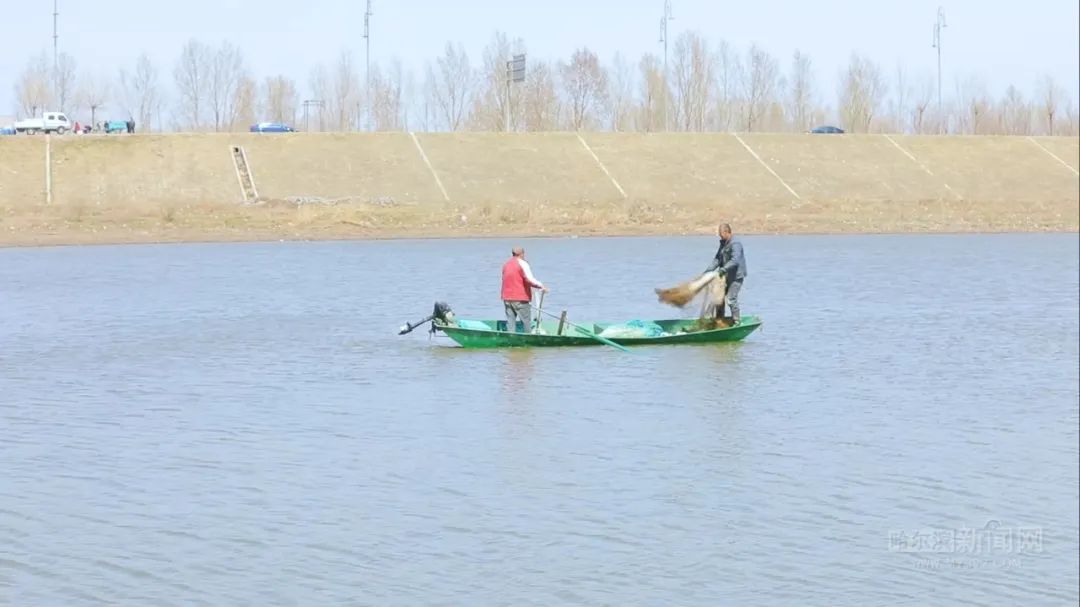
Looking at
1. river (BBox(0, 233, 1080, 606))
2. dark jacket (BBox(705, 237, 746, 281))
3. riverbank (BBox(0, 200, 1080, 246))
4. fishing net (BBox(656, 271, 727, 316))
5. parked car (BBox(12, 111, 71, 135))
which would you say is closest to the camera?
river (BBox(0, 233, 1080, 606))

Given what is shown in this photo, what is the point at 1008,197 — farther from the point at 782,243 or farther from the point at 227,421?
the point at 227,421

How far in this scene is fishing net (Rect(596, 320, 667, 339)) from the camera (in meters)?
24.5

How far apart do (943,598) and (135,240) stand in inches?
1981

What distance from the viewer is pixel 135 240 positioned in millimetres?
57688

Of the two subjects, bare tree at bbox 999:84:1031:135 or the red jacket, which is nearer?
the red jacket

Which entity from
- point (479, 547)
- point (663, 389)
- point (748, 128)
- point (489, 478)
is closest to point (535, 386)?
point (663, 389)

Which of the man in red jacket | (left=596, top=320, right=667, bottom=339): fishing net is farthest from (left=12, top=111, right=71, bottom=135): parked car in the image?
(left=596, top=320, right=667, bottom=339): fishing net

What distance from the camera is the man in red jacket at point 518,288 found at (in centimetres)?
2372

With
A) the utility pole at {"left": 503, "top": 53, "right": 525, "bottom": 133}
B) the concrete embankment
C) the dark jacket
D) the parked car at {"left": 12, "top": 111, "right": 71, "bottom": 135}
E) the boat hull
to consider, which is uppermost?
the utility pole at {"left": 503, "top": 53, "right": 525, "bottom": 133}

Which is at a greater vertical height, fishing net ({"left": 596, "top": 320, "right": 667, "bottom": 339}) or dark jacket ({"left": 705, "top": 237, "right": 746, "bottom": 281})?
dark jacket ({"left": 705, "top": 237, "right": 746, "bottom": 281})

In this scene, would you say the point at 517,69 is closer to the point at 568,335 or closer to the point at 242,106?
the point at 242,106

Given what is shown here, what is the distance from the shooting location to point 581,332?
2455cm

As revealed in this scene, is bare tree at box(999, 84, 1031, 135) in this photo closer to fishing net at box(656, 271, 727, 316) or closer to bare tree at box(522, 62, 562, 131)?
bare tree at box(522, 62, 562, 131)

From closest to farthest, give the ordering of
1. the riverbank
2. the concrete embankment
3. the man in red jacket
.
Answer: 1. the man in red jacket
2. the riverbank
3. the concrete embankment
